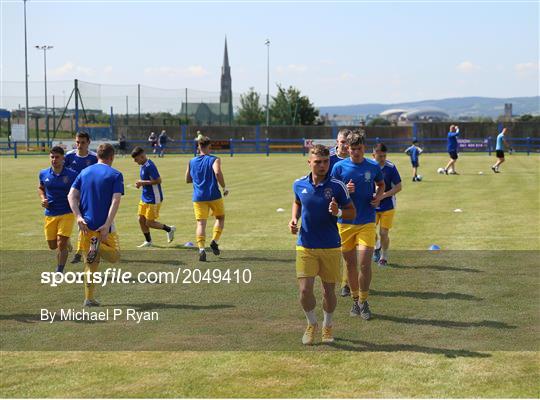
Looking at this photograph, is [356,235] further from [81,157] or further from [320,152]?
[81,157]

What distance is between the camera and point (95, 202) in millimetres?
9414

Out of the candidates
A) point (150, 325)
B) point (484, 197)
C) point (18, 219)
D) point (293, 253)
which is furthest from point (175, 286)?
point (484, 197)

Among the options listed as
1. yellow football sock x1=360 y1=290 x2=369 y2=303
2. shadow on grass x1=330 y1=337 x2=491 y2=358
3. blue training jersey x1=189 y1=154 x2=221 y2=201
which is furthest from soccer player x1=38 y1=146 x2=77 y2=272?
shadow on grass x1=330 y1=337 x2=491 y2=358

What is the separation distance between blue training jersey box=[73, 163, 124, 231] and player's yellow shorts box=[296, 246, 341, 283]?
2.69 meters

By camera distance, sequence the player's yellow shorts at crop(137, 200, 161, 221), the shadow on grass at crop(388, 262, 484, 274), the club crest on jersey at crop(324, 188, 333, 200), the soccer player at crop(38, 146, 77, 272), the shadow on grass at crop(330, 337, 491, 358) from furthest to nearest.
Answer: the player's yellow shorts at crop(137, 200, 161, 221)
the shadow on grass at crop(388, 262, 484, 274)
the soccer player at crop(38, 146, 77, 272)
the club crest on jersey at crop(324, 188, 333, 200)
the shadow on grass at crop(330, 337, 491, 358)

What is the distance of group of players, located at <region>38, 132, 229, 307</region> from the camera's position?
9430 millimetres

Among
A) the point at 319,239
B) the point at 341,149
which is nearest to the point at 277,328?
the point at 319,239

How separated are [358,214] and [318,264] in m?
1.34

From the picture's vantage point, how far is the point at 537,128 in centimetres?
5478

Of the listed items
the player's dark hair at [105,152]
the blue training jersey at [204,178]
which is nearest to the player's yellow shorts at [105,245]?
the player's dark hair at [105,152]

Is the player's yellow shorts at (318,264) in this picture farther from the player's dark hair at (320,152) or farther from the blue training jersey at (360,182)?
the blue training jersey at (360,182)

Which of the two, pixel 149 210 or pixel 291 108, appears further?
pixel 291 108

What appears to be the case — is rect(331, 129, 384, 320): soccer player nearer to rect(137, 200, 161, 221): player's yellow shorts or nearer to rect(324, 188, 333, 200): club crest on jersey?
rect(324, 188, 333, 200): club crest on jersey

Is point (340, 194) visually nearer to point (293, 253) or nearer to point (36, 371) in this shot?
point (36, 371)
